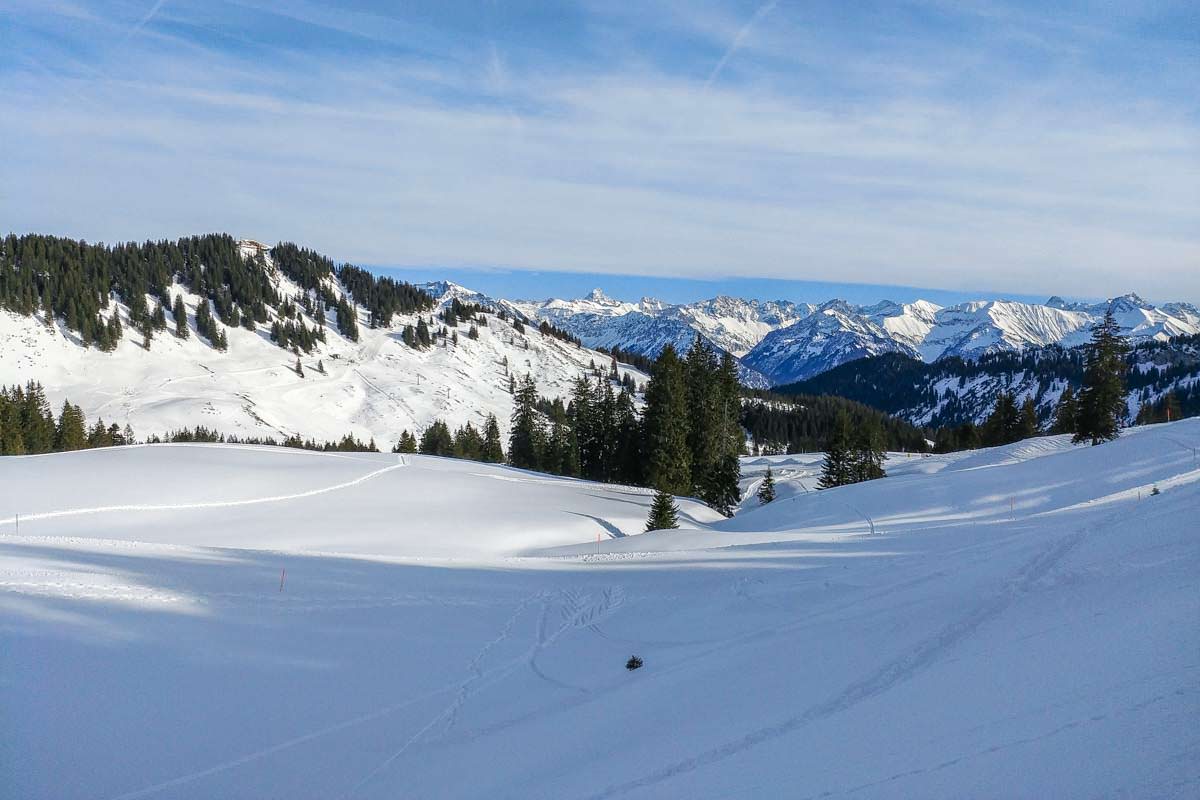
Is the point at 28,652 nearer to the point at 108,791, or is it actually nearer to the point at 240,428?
the point at 108,791

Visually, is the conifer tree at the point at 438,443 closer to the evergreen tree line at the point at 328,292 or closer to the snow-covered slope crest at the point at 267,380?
the snow-covered slope crest at the point at 267,380

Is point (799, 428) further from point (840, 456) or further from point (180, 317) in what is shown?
point (180, 317)

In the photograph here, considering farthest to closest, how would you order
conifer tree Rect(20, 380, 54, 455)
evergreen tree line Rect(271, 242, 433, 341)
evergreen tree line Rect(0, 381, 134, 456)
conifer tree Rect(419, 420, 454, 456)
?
evergreen tree line Rect(271, 242, 433, 341) < conifer tree Rect(419, 420, 454, 456) < conifer tree Rect(20, 380, 54, 455) < evergreen tree line Rect(0, 381, 134, 456)

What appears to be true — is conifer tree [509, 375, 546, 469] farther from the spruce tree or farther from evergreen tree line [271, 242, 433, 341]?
evergreen tree line [271, 242, 433, 341]

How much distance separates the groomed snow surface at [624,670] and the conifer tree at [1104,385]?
36.9m

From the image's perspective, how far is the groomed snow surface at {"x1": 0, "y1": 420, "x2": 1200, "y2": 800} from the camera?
584cm

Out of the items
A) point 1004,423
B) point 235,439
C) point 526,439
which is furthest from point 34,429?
point 1004,423

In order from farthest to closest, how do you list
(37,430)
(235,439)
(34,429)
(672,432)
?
(235,439) → (37,430) → (34,429) → (672,432)

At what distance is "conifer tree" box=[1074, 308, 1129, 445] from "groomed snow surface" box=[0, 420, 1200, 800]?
3688 cm

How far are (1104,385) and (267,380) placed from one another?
13861cm

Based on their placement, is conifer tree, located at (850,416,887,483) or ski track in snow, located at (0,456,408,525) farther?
conifer tree, located at (850,416,887,483)

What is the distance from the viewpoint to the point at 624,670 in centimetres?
1095

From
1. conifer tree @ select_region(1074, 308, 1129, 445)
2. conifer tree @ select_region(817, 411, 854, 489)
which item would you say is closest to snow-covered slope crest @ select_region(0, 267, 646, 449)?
conifer tree @ select_region(817, 411, 854, 489)

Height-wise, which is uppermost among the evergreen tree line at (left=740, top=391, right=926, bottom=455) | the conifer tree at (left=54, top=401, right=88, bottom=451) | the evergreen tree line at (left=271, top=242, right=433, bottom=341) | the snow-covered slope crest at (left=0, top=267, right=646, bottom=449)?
the evergreen tree line at (left=271, top=242, right=433, bottom=341)
